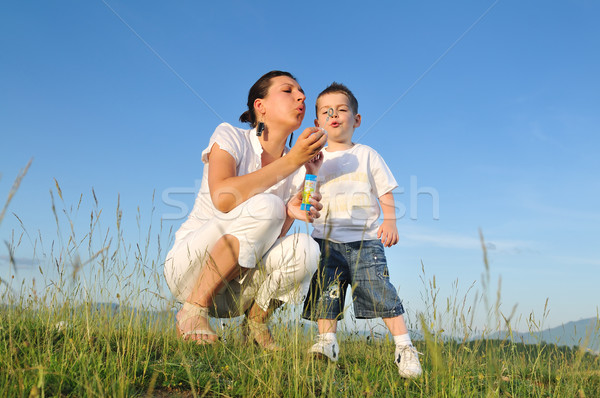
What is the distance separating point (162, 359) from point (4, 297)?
149 cm

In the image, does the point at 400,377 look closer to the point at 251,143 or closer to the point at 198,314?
the point at 198,314

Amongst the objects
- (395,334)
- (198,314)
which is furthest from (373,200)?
(198,314)

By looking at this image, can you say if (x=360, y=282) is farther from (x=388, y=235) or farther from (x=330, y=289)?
(x=388, y=235)

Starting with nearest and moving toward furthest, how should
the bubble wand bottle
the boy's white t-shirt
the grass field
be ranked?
the grass field → the bubble wand bottle → the boy's white t-shirt

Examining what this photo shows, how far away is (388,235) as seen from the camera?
3742 mm

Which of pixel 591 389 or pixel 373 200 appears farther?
pixel 373 200

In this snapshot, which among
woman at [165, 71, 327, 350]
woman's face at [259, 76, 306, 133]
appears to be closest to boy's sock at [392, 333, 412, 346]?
woman at [165, 71, 327, 350]

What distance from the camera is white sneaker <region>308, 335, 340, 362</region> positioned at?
2863 millimetres

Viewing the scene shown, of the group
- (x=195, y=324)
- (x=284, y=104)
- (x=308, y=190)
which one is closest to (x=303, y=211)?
(x=308, y=190)

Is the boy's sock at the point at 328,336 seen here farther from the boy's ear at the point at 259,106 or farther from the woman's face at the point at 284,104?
the boy's ear at the point at 259,106

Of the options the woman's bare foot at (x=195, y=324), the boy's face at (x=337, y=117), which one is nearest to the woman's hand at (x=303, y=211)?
the boy's face at (x=337, y=117)

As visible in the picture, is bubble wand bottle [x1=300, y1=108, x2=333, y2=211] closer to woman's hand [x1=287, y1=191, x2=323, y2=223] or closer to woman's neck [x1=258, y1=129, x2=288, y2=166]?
woman's hand [x1=287, y1=191, x2=323, y2=223]

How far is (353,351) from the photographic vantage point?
11.8 ft

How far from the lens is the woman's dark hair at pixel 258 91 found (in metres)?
3.82
